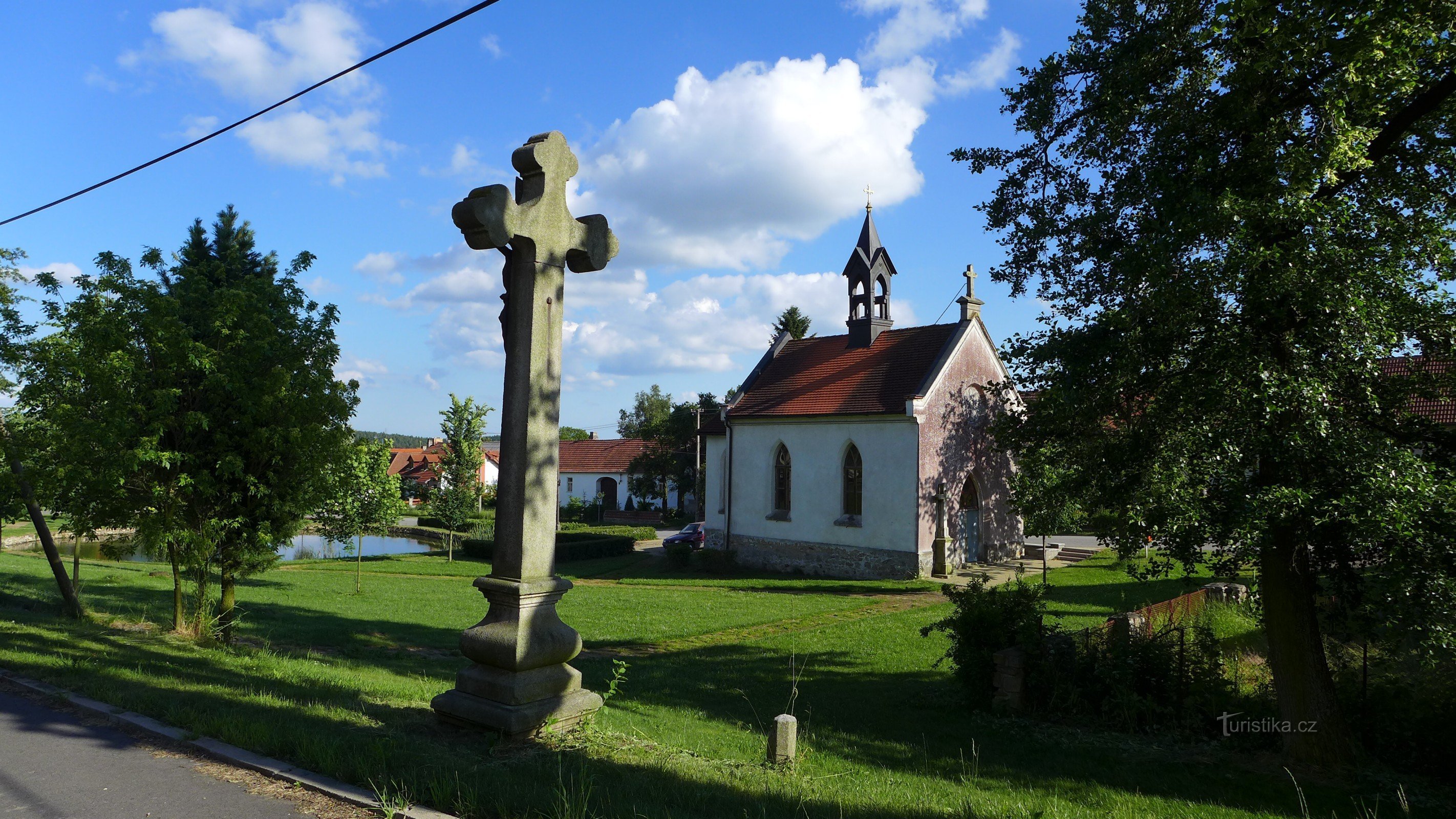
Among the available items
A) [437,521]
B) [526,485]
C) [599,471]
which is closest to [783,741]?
[526,485]

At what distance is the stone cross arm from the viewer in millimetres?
5727

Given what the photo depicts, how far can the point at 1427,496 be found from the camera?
6250 millimetres

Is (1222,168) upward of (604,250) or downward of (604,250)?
upward

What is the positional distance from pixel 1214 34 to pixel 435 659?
13.2m

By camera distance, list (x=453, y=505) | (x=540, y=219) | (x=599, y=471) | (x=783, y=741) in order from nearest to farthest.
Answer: (x=540, y=219), (x=783, y=741), (x=453, y=505), (x=599, y=471)

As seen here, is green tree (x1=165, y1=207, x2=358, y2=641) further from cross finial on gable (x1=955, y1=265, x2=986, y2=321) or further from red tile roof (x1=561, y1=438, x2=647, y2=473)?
red tile roof (x1=561, y1=438, x2=647, y2=473)

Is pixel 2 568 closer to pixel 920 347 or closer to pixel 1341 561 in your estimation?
pixel 920 347

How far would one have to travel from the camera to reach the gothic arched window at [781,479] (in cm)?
3031

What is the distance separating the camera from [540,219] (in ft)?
20.0

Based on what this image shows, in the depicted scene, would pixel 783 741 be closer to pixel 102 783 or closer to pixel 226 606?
pixel 102 783

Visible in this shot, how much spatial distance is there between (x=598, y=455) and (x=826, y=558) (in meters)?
42.3

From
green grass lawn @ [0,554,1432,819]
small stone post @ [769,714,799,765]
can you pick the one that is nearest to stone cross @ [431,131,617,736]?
green grass lawn @ [0,554,1432,819]

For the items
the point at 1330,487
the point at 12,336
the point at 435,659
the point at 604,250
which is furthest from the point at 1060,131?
the point at 12,336

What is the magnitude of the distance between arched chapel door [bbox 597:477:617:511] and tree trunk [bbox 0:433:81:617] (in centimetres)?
5390
